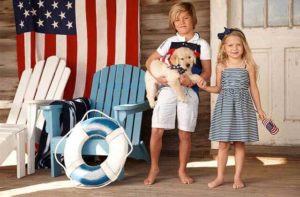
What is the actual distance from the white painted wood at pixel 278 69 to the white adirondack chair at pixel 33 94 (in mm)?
1555

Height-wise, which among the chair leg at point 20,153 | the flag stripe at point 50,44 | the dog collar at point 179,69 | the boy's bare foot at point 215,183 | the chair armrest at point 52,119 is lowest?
the boy's bare foot at point 215,183

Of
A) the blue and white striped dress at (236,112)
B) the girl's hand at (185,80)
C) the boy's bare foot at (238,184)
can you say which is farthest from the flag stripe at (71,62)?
the boy's bare foot at (238,184)

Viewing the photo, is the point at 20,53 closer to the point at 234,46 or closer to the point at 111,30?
the point at 111,30

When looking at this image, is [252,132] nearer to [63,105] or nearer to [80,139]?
[80,139]

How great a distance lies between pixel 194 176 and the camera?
3.72 meters

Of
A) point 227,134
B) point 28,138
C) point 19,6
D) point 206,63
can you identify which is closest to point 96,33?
point 19,6

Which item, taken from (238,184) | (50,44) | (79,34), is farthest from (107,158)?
(50,44)

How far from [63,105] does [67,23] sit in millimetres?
1215

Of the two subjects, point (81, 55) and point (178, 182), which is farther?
point (81, 55)

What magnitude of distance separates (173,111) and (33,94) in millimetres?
1773

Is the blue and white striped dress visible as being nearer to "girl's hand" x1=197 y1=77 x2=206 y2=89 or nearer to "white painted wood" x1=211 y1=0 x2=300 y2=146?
"girl's hand" x1=197 y1=77 x2=206 y2=89

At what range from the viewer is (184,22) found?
3398 mm

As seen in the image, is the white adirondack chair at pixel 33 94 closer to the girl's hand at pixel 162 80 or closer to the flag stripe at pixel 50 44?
the flag stripe at pixel 50 44

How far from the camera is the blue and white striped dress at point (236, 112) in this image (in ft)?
10.6
